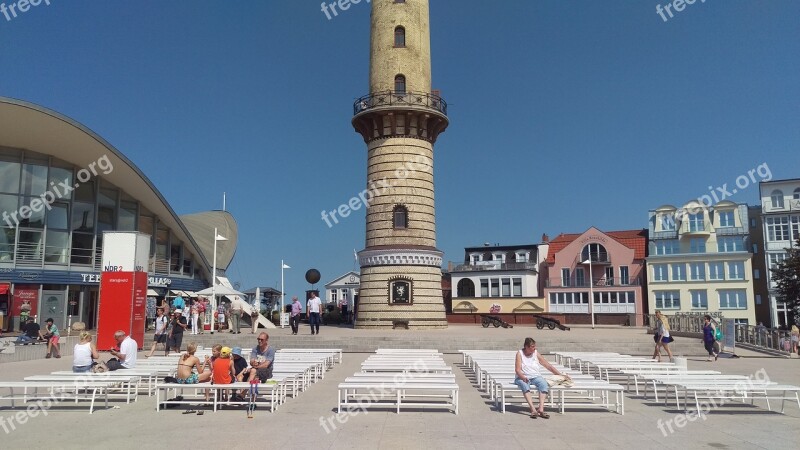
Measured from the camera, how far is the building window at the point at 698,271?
51812 millimetres

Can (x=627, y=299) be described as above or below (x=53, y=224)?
below

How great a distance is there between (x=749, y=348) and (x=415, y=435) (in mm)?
19665

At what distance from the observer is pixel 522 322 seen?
4341 centimetres

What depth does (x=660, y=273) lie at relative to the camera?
52719mm

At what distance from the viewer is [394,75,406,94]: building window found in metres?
30.9

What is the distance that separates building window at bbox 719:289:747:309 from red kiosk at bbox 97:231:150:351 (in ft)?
152

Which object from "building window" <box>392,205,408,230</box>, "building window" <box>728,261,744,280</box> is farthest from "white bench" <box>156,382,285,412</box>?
"building window" <box>728,261,744,280</box>

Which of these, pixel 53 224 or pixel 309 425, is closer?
pixel 309 425

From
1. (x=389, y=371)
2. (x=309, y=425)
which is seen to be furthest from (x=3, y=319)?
(x=309, y=425)

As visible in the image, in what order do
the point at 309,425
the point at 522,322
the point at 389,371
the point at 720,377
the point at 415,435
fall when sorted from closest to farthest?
the point at 415,435, the point at 309,425, the point at 720,377, the point at 389,371, the point at 522,322

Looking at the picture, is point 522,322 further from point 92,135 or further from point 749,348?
point 92,135

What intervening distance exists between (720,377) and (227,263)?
46580mm

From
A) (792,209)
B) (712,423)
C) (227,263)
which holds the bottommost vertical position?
(712,423)

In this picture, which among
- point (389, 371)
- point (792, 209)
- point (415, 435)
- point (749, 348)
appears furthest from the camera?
point (792, 209)
